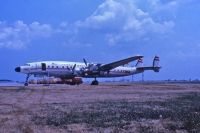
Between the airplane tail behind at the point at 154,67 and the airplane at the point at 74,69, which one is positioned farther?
the airplane tail behind at the point at 154,67

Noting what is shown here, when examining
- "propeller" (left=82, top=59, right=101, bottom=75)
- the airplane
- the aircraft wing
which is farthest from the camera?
the aircraft wing

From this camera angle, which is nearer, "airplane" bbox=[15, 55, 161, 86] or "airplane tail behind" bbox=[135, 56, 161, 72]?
"airplane" bbox=[15, 55, 161, 86]

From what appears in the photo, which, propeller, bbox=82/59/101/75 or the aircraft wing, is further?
the aircraft wing

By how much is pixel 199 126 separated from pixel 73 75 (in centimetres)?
6450

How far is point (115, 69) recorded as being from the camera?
8606 cm

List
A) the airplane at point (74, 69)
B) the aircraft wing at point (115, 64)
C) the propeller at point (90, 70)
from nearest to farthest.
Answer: the airplane at point (74, 69) → the propeller at point (90, 70) → the aircraft wing at point (115, 64)

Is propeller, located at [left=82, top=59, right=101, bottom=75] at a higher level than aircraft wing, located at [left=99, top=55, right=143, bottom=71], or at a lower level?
lower

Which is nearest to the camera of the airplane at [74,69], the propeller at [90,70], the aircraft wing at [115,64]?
the airplane at [74,69]

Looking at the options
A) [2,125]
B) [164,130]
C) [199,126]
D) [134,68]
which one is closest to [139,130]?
[164,130]

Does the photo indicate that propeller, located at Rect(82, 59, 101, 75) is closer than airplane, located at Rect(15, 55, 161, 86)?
No

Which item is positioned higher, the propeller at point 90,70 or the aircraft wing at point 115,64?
the aircraft wing at point 115,64

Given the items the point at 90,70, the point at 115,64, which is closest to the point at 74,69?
the point at 90,70

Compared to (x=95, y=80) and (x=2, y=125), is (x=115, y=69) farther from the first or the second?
(x=2, y=125)

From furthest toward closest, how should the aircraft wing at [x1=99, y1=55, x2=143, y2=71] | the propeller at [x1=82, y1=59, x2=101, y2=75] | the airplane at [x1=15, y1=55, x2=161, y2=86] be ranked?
the aircraft wing at [x1=99, y1=55, x2=143, y2=71] < the propeller at [x1=82, y1=59, x2=101, y2=75] < the airplane at [x1=15, y1=55, x2=161, y2=86]
